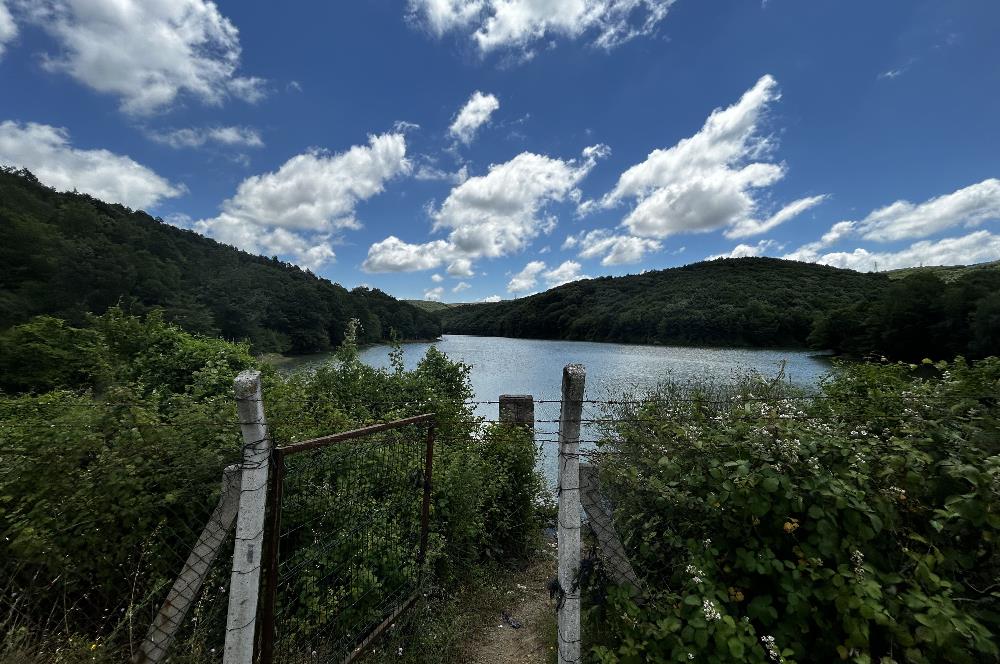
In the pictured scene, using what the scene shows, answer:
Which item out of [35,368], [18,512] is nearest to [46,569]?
[18,512]

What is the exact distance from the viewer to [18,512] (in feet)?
7.92

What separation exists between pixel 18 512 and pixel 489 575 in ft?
11.7

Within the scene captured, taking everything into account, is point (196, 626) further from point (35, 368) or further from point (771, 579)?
point (35, 368)

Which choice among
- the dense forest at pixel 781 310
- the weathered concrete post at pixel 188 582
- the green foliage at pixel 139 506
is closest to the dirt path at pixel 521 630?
the green foliage at pixel 139 506

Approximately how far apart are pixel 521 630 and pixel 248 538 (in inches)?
102

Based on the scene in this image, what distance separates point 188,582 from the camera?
229 centimetres

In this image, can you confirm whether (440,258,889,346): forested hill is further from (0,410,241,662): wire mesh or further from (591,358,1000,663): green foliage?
(0,410,241,662): wire mesh

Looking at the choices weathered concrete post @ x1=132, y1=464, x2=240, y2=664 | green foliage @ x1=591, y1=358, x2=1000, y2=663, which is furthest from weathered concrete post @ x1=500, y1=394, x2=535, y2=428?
weathered concrete post @ x1=132, y1=464, x2=240, y2=664

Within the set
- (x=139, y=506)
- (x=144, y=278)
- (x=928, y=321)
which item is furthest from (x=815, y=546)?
(x=928, y=321)

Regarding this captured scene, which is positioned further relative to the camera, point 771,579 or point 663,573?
point 663,573

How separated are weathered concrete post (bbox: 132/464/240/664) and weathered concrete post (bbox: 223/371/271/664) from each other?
358 millimetres

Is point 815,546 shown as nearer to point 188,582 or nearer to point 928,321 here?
point 188,582

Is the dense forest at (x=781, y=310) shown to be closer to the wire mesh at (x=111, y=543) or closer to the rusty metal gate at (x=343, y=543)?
the rusty metal gate at (x=343, y=543)

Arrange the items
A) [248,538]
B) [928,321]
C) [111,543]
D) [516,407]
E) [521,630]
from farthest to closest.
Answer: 1. [928,321]
2. [516,407]
3. [521,630]
4. [111,543]
5. [248,538]
